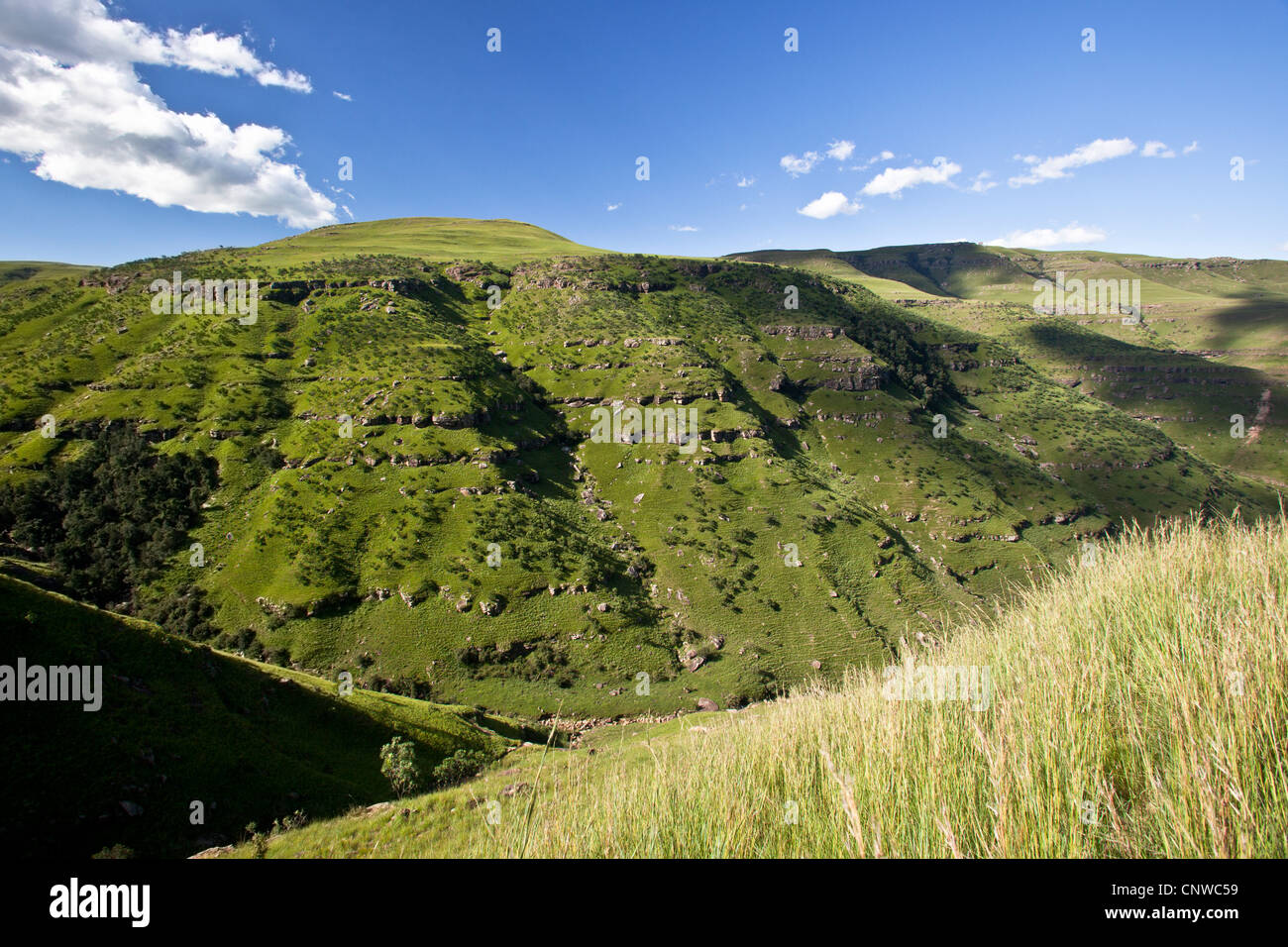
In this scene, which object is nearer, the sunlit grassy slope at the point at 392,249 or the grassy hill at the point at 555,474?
the grassy hill at the point at 555,474

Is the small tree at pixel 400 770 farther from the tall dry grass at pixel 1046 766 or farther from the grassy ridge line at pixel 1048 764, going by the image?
the tall dry grass at pixel 1046 766

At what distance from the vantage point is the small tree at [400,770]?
2452 centimetres

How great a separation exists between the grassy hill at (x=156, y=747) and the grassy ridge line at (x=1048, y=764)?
2190cm

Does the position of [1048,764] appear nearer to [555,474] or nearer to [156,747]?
[156,747]

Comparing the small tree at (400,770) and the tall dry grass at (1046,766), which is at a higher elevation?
the tall dry grass at (1046,766)

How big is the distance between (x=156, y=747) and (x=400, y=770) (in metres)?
9.95

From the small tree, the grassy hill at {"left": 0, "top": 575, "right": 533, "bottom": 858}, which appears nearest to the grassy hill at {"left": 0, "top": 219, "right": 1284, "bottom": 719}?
the small tree

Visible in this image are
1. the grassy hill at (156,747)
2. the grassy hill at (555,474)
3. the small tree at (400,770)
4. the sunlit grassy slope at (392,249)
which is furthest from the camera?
the sunlit grassy slope at (392,249)

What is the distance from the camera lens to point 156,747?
18.9 meters

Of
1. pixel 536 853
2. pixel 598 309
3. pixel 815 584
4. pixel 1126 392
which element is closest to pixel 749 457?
pixel 815 584

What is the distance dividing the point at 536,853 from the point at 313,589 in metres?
66.3

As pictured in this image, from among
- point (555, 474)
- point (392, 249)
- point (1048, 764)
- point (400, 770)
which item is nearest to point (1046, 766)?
point (1048, 764)

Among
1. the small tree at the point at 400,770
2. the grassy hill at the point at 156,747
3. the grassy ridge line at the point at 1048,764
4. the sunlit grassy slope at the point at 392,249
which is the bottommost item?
the small tree at the point at 400,770

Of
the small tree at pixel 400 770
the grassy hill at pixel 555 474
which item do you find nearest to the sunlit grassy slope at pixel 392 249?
the grassy hill at pixel 555 474
